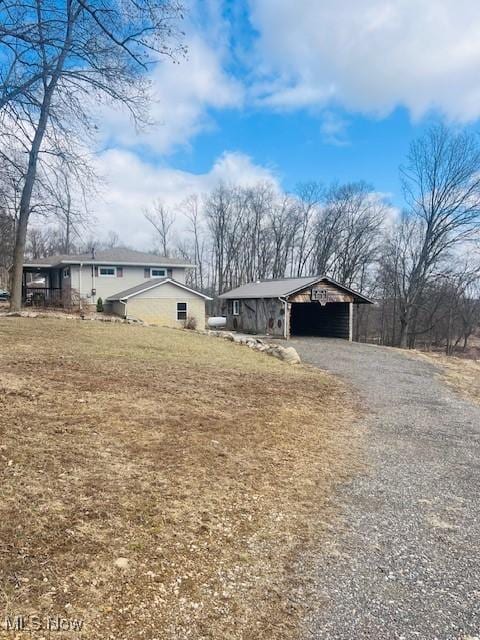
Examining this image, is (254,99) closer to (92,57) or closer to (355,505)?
(92,57)

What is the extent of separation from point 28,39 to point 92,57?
1144 millimetres

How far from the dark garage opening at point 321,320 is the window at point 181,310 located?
6.32 metres

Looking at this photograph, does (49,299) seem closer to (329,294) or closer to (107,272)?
(107,272)

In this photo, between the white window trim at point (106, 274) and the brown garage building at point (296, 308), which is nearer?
the brown garage building at point (296, 308)

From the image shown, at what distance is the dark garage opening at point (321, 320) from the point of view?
2256 centimetres

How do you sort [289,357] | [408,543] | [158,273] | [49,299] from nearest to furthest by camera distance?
[408,543] → [289,357] → [49,299] → [158,273]

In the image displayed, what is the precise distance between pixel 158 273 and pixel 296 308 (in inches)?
373

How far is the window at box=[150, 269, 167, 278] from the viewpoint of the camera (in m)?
27.4

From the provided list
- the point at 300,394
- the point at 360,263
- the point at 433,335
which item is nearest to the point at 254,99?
the point at 300,394

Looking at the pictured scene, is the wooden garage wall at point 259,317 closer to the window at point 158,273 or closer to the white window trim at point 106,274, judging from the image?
the window at point 158,273

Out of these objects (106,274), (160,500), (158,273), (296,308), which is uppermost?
(158,273)

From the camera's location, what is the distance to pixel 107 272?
2594cm

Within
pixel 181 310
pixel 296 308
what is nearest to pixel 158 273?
pixel 181 310

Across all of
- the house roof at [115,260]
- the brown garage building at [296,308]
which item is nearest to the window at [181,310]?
the brown garage building at [296,308]
